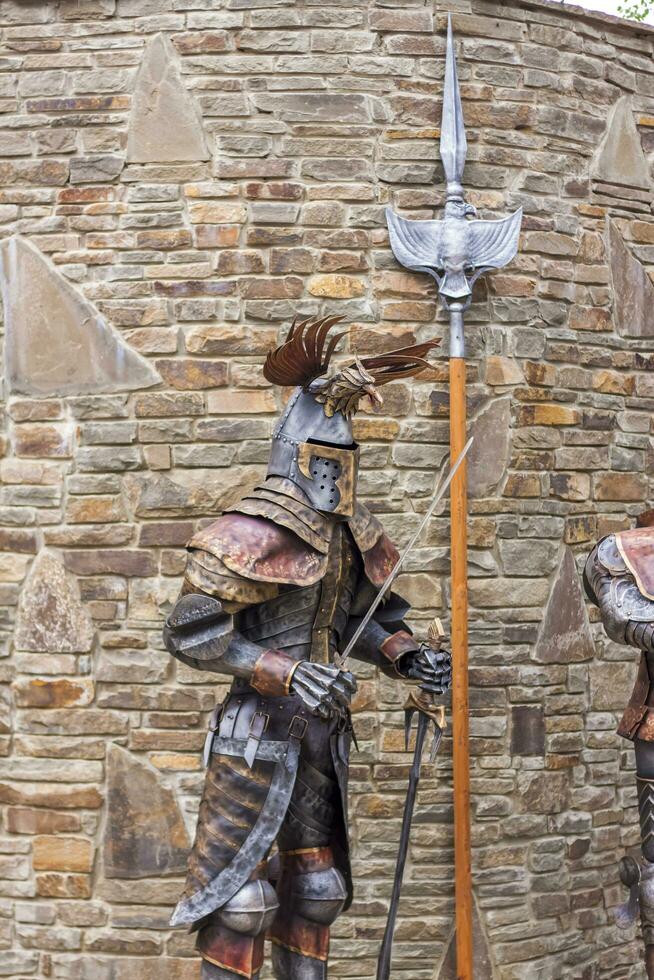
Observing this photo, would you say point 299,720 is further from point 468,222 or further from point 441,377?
point 468,222

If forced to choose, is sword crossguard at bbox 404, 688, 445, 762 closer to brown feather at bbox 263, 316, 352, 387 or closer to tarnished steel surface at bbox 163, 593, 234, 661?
tarnished steel surface at bbox 163, 593, 234, 661

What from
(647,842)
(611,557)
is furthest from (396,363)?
(647,842)

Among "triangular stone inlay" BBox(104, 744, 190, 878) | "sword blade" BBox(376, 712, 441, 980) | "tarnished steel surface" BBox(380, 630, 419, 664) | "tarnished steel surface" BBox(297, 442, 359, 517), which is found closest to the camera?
"tarnished steel surface" BBox(297, 442, 359, 517)

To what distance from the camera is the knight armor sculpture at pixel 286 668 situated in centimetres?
359

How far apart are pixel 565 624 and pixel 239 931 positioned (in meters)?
2.32

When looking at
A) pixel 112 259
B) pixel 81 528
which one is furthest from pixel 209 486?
pixel 112 259

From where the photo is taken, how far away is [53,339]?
5.27 metres

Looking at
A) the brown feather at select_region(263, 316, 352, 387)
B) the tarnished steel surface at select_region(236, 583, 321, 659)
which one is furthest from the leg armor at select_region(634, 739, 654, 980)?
the brown feather at select_region(263, 316, 352, 387)

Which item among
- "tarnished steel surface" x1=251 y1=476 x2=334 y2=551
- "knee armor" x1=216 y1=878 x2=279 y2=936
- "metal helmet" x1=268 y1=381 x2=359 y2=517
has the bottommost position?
"knee armor" x1=216 y1=878 x2=279 y2=936

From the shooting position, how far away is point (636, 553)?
4113 millimetres

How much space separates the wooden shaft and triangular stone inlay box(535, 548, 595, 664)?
16.8 inches

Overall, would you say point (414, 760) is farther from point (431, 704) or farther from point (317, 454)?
point (317, 454)

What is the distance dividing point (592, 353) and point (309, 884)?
276cm

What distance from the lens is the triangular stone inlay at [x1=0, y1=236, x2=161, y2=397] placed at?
5.23 meters
